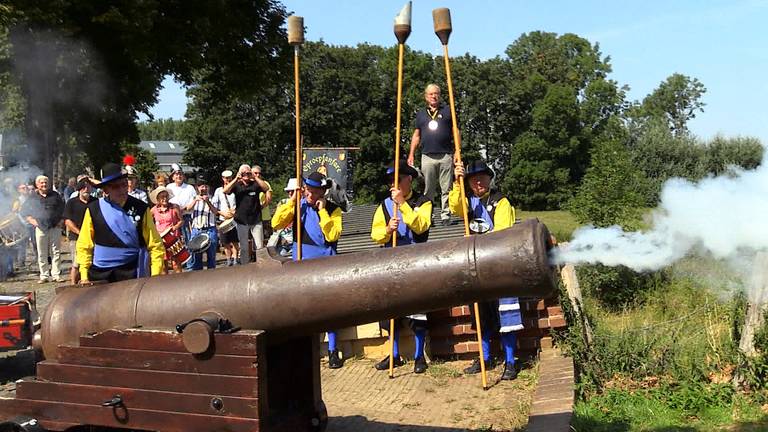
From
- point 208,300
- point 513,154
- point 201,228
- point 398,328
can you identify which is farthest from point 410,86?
point 208,300

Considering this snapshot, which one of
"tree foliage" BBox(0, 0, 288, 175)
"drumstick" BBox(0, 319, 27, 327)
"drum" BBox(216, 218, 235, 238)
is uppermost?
"tree foliage" BBox(0, 0, 288, 175)

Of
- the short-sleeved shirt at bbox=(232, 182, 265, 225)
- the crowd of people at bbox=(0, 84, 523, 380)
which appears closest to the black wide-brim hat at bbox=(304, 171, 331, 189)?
the crowd of people at bbox=(0, 84, 523, 380)

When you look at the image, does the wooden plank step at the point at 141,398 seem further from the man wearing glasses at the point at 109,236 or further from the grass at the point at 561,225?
the grass at the point at 561,225

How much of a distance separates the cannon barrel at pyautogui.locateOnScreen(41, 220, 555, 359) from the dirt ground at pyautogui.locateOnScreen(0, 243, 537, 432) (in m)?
1.53

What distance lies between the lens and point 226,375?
3674 millimetres

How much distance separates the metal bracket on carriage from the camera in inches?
144

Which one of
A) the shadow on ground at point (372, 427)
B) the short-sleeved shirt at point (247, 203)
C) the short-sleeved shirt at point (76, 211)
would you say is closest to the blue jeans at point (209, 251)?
the short-sleeved shirt at point (247, 203)

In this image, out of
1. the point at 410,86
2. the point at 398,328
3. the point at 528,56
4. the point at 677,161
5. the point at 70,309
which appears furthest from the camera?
the point at 528,56

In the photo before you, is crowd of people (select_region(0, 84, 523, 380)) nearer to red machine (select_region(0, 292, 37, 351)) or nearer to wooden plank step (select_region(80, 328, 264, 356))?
red machine (select_region(0, 292, 37, 351))

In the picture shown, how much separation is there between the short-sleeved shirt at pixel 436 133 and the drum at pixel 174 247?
3.51 metres

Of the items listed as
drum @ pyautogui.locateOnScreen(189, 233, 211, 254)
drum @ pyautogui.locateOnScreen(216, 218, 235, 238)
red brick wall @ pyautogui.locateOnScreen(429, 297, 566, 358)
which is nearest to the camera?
red brick wall @ pyautogui.locateOnScreen(429, 297, 566, 358)

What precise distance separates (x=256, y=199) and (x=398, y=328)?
14.3 feet

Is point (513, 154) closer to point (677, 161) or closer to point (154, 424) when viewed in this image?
point (677, 161)

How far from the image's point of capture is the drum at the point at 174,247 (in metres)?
9.92
